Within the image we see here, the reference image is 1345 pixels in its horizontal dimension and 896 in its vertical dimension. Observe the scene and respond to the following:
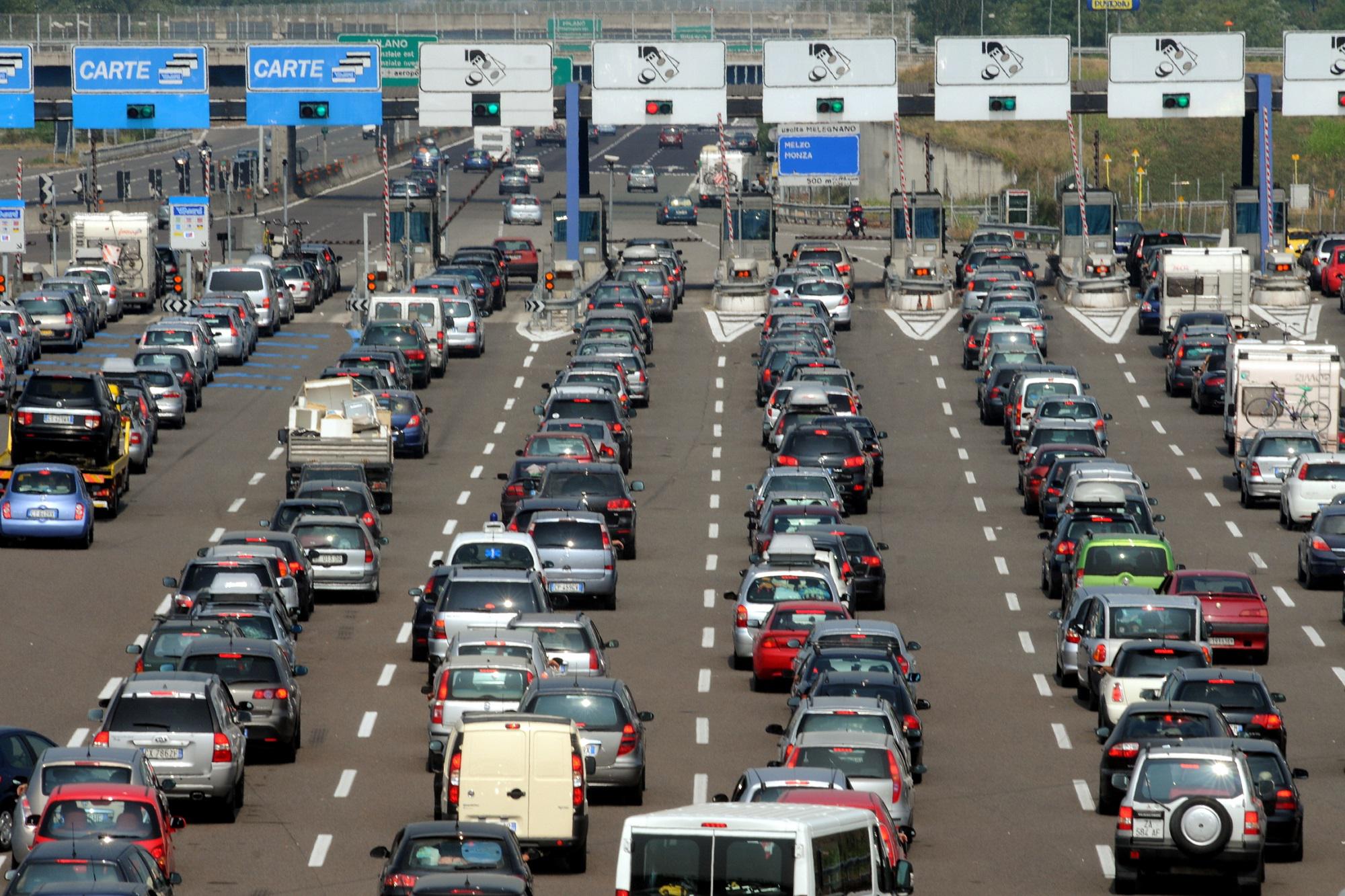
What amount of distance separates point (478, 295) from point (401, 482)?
23644 millimetres

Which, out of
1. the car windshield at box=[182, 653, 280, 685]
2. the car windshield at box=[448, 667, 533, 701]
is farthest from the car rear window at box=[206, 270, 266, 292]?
the car windshield at box=[448, 667, 533, 701]

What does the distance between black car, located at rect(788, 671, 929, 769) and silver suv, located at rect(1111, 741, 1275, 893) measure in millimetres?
4893

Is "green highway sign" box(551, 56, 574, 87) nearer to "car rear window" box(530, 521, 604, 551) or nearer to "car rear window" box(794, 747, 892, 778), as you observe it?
"car rear window" box(530, 521, 604, 551)

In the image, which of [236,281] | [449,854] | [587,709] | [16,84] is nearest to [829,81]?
[236,281]

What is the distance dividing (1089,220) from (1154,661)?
54.0m

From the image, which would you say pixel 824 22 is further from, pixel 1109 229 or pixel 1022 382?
pixel 1022 382

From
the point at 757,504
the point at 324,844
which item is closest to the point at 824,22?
the point at 757,504

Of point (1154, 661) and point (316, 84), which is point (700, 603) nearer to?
point (1154, 661)

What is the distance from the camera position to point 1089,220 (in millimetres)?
82688

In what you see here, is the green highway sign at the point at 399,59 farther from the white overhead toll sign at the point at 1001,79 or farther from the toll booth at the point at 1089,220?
the white overhead toll sign at the point at 1001,79

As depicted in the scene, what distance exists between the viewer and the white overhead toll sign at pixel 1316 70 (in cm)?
7625

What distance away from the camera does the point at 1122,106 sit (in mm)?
76188

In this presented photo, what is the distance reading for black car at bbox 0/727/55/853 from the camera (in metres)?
24.0

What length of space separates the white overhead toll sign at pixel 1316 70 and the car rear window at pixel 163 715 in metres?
56.6
